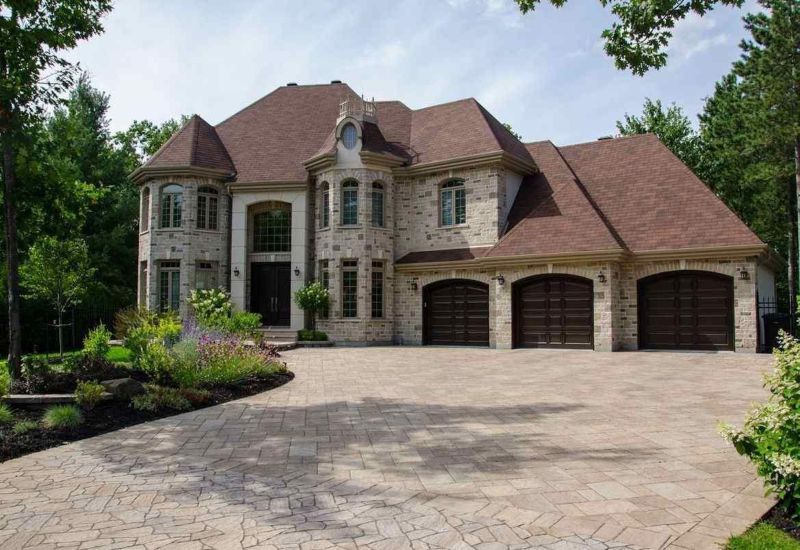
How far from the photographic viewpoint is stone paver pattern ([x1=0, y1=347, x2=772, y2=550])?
11.8ft

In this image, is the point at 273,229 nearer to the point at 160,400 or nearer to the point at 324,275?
the point at 324,275

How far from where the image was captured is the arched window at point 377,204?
2112 centimetres

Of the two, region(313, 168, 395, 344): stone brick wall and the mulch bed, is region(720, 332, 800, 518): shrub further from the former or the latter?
region(313, 168, 395, 344): stone brick wall

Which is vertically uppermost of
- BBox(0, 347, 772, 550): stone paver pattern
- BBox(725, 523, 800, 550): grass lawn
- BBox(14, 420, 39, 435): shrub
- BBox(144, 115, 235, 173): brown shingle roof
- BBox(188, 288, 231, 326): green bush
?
BBox(144, 115, 235, 173): brown shingle roof

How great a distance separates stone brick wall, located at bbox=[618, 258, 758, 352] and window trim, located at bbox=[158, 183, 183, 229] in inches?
650

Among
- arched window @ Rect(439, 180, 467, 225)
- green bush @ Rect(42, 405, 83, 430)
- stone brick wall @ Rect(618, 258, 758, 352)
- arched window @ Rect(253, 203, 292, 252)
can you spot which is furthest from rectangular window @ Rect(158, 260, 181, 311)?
stone brick wall @ Rect(618, 258, 758, 352)

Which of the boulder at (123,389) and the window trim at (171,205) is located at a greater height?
the window trim at (171,205)

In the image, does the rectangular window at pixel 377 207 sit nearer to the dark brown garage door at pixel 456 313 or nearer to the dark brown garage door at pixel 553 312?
the dark brown garage door at pixel 456 313

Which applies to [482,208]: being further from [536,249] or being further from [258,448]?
[258,448]

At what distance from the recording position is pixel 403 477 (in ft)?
15.6

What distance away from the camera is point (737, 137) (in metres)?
25.1

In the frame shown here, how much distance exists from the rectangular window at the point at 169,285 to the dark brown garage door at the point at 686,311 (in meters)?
16.7

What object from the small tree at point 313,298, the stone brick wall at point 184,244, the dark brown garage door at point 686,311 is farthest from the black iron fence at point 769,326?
the stone brick wall at point 184,244

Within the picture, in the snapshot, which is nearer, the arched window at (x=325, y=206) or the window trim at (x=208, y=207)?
the arched window at (x=325, y=206)
